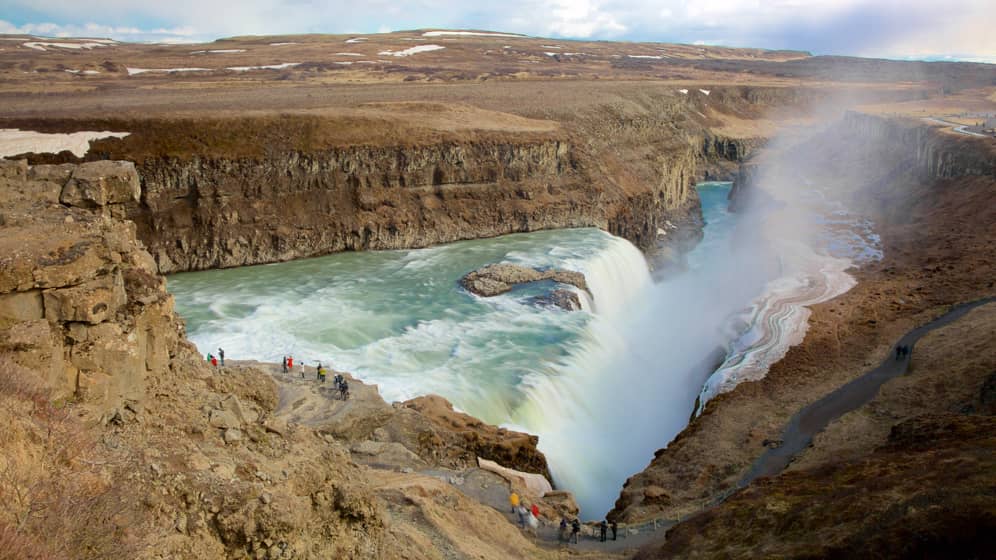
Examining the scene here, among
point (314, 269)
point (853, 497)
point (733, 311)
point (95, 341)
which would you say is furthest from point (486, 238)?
point (95, 341)

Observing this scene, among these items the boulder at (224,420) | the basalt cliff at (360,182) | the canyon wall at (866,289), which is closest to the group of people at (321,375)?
the canyon wall at (866,289)

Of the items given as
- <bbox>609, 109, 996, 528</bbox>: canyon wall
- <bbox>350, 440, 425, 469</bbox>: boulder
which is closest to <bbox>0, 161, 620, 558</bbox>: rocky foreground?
<bbox>350, 440, 425, 469</bbox>: boulder

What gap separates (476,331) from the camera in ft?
104

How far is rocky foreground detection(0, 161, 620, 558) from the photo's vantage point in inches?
268

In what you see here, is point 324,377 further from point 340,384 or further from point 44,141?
point 44,141

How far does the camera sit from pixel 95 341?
357 inches

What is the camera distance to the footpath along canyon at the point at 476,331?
884 cm

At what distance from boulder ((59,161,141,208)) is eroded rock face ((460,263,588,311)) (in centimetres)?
2440

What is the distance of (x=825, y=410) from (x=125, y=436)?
79.0 ft

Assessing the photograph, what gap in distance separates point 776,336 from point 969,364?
343 inches

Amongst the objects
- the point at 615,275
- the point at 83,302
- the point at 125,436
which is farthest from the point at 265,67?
the point at 125,436

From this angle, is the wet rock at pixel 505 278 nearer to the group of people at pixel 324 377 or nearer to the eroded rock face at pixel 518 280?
the eroded rock face at pixel 518 280

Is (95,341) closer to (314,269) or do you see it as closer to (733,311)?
(314,269)

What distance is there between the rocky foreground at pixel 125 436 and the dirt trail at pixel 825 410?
12.5 metres
